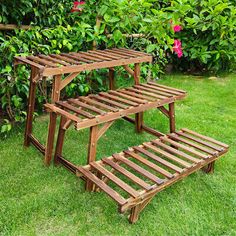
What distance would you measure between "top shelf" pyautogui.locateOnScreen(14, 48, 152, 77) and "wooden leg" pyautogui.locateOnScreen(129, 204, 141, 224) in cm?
123

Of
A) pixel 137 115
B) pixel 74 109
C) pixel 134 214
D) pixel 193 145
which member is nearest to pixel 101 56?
pixel 137 115

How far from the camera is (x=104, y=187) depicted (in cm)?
223

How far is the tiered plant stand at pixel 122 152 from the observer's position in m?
2.36

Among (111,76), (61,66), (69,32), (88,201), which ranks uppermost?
(69,32)

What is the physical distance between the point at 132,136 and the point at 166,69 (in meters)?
3.02

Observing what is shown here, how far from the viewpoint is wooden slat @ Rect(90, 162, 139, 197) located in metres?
2.17

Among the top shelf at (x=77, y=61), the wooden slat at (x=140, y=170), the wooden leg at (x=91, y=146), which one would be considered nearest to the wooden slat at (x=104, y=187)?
the wooden leg at (x=91, y=146)

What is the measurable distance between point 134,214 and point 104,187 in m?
0.28

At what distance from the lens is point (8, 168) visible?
2869mm

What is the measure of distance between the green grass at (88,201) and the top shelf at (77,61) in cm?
83

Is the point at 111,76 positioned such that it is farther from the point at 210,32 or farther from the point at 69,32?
the point at 210,32

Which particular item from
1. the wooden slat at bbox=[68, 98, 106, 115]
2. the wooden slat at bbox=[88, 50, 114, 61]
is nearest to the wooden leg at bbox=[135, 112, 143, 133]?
the wooden slat at bbox=[88, 50, 114, 61]

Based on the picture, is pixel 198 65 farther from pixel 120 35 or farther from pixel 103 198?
pixel 103 198

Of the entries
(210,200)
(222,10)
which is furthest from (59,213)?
(222,10)
